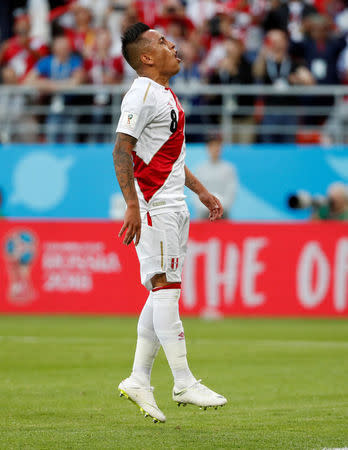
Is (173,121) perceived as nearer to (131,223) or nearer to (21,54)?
(131,223)

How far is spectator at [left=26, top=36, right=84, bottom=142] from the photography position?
1769cm

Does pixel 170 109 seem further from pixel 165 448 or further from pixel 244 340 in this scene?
pixel 244 340

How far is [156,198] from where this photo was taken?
6082 mm

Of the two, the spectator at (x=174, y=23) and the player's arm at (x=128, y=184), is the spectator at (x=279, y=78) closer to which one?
the spectator at (x=174, y=23)

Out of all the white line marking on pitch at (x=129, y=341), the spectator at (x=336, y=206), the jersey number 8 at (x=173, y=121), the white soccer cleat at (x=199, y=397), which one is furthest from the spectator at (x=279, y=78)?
the white soccer cleat at (x=199, y=397)

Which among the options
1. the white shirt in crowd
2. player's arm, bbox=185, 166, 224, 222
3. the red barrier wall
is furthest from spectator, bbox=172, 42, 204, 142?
player's arm, bbox=185, 166, 224, 222

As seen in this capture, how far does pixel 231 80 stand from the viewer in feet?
57.0

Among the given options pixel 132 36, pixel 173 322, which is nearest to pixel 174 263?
pixel 173 322

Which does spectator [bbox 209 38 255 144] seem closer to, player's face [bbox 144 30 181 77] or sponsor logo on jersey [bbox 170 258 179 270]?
player's face [bbox 144 30 181 77]

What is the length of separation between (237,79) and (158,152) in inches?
451

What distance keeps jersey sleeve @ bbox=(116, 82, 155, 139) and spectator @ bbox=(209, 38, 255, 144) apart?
36.5ft

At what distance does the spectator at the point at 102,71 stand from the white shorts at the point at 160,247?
11713mm

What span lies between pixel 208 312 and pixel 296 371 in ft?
20.6

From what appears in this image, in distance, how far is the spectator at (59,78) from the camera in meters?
17.7
